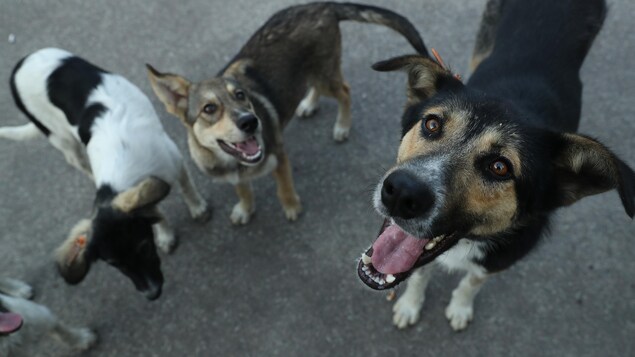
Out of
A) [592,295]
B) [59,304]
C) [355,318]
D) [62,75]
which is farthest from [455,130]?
[59,304]

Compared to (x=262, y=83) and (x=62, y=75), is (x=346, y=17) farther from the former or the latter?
(x=62, y=75)

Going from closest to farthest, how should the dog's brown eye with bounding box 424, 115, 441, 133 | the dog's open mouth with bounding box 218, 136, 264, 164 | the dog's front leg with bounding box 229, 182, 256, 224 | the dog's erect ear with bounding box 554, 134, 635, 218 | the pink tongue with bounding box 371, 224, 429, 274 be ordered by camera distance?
the dog's erect ear with bounding box 554, 134, 635, 218
the dog's brown eye with bounding box 424, 115, 441, 133
the pink tongue with bounding box 371, 224, 429, 274
the dog's open mouth with bounding box 218, 136, 264, 164
the dog's front leg with bounding box 229, 182, 256, 224

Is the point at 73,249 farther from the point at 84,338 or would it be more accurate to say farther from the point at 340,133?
the point at 340,133

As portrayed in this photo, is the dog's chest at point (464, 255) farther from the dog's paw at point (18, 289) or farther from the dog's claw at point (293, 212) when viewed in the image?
the dog's paw at point (18, 289)

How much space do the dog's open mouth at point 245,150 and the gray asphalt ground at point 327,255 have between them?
0.97m

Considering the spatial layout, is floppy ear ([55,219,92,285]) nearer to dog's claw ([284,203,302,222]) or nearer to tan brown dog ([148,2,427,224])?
tan brown dog ([148,2,427,224])

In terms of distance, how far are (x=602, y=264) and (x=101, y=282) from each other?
406cm

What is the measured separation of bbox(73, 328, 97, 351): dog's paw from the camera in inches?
141

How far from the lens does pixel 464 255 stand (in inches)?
107

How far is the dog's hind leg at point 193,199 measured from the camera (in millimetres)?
3920

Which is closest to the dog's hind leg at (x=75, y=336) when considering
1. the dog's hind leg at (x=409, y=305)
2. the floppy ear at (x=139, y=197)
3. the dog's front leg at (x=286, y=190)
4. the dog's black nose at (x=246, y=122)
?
the floppy ear at (x=139, y=197)

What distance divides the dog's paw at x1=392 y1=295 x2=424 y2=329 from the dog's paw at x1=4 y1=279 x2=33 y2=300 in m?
2.98

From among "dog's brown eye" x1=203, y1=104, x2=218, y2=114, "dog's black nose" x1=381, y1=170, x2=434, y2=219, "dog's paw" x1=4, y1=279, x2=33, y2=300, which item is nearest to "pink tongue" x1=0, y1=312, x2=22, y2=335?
"dog's paw" x1=4, y1=279, x2=33, y2=300

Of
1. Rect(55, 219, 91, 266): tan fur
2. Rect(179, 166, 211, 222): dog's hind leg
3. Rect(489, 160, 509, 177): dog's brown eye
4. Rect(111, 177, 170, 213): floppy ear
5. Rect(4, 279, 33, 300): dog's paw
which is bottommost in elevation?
Rect(4, 279, 33, 300): dog's paw
